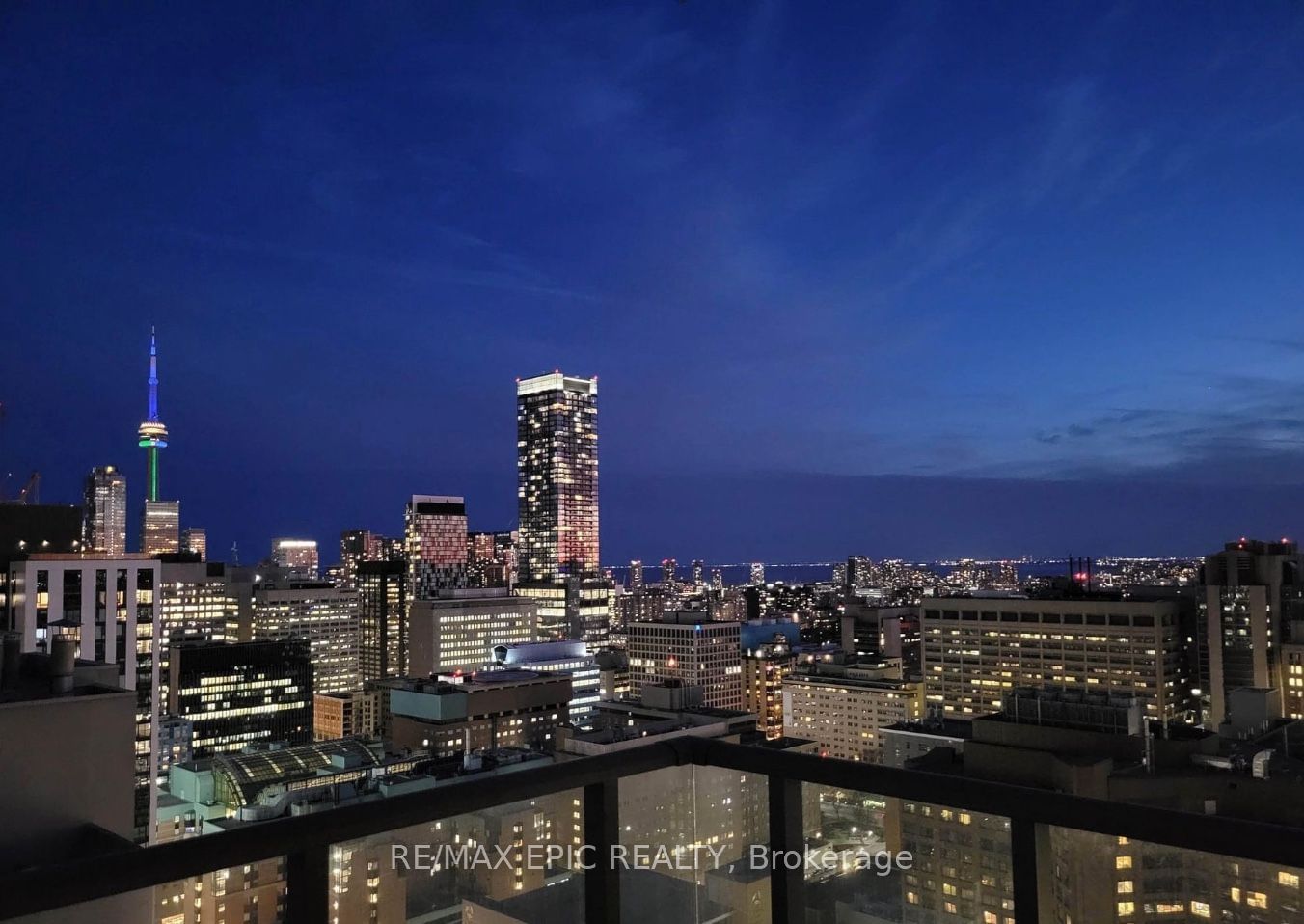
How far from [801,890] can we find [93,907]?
114 cm

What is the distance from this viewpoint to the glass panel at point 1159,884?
1204 millimetres

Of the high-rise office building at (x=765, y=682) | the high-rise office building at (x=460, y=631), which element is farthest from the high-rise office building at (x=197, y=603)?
the high-rise office building at (x=765, y=682)

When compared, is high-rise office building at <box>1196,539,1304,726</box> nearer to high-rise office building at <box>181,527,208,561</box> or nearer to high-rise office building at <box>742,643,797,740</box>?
high-rise office building at <box>742,643,797,740</box>

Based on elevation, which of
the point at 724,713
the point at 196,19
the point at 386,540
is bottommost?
the point at 724,713

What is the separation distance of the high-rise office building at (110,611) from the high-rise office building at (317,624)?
31043mm

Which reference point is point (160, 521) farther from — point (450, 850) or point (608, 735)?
point (450, 850)

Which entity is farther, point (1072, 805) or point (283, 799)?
point (283, 799)

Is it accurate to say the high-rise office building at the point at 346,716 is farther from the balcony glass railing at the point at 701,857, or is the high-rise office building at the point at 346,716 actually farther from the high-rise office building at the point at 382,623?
the balcony glass railing at the point at 701,857

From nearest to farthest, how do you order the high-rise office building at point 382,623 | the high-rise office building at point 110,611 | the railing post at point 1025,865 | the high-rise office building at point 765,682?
the railing post at point 1025,865 < the high-rise office building at point 110,611 < the high-rise office building at point 765,682 < the high-rise office building at point 382,623

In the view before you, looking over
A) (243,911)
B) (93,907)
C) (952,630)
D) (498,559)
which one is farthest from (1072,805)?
A: (498,559)

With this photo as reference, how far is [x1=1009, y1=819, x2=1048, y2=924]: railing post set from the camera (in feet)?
4.43

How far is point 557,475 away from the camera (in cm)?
10294

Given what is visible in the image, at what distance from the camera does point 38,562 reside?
2298cm

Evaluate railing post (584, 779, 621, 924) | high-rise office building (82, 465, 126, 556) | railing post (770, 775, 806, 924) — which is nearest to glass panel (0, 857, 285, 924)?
railing post (584, 779, 621, 924)
